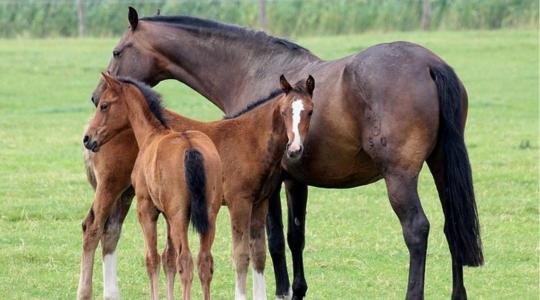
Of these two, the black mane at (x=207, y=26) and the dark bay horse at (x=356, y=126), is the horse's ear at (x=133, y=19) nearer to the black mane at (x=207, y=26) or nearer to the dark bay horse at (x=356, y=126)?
the dark bay horse at (x=356, y=126)

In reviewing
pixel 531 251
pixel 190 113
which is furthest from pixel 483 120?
pixel 531 251

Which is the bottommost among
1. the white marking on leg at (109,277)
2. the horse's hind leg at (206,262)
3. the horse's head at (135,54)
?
the white marking on leg at (109,277)

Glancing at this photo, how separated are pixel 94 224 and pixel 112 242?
13.7 inches

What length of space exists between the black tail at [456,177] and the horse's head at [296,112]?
0.87 metres

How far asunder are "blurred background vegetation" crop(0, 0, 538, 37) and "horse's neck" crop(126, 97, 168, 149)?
23.7 meters

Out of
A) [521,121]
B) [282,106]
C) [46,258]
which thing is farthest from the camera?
[521,121]

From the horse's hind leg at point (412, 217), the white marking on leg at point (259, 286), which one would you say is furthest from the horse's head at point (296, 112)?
the white marking on leg at point (259, 286)

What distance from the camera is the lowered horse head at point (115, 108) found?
24.1 feet

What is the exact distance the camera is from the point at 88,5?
108 ft

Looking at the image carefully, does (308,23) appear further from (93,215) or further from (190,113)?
(93,215)

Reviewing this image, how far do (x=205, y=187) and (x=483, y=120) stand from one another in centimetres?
1259

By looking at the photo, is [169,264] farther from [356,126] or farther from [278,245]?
[278,245]

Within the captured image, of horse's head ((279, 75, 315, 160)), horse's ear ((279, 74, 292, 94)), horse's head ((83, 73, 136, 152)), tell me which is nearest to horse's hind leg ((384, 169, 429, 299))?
horse's head ((279, 75, 315, 160))

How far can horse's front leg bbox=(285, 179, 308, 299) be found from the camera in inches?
330
